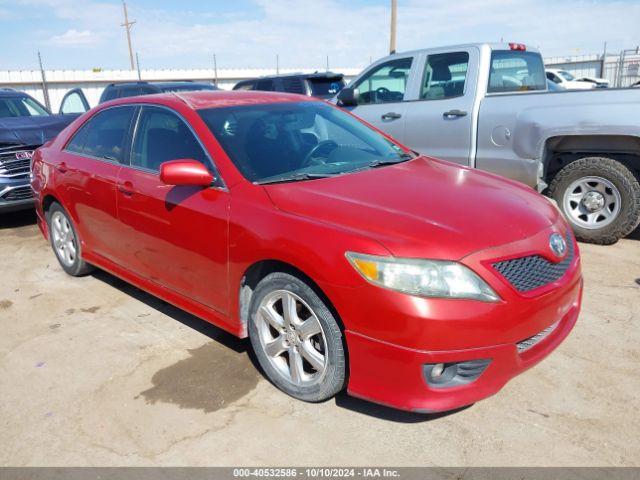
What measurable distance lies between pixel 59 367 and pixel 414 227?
243cm

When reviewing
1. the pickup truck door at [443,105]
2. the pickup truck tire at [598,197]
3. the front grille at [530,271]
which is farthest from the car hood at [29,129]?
the front grille at [530,271]

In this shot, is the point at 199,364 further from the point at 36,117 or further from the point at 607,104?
the point at 36,117

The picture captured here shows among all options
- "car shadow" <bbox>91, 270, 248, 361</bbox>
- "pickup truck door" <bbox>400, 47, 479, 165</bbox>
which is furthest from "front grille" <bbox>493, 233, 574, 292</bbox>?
"pickup truck door" <bbox>400, 47, 479, 165</bbox>

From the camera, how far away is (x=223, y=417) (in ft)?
9.24

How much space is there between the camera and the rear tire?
4727 millimetres

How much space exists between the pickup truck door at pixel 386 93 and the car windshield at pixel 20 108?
205 inches

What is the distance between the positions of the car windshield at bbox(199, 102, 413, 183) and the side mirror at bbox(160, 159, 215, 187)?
204 millimetres

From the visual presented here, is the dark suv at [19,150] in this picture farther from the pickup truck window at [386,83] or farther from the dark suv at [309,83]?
the pickup truck window at [386,83]

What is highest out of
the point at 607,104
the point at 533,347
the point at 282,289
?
the point at 607,104

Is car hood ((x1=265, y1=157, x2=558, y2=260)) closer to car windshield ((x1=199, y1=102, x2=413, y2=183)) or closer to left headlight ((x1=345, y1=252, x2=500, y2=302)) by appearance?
left headlight ((x1=345, y1=252, x2=500, y2=302))

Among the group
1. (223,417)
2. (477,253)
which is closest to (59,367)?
(223,417)

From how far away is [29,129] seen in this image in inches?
281

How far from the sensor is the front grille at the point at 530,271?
2.46 m

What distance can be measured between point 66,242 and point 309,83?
6.38 meters
